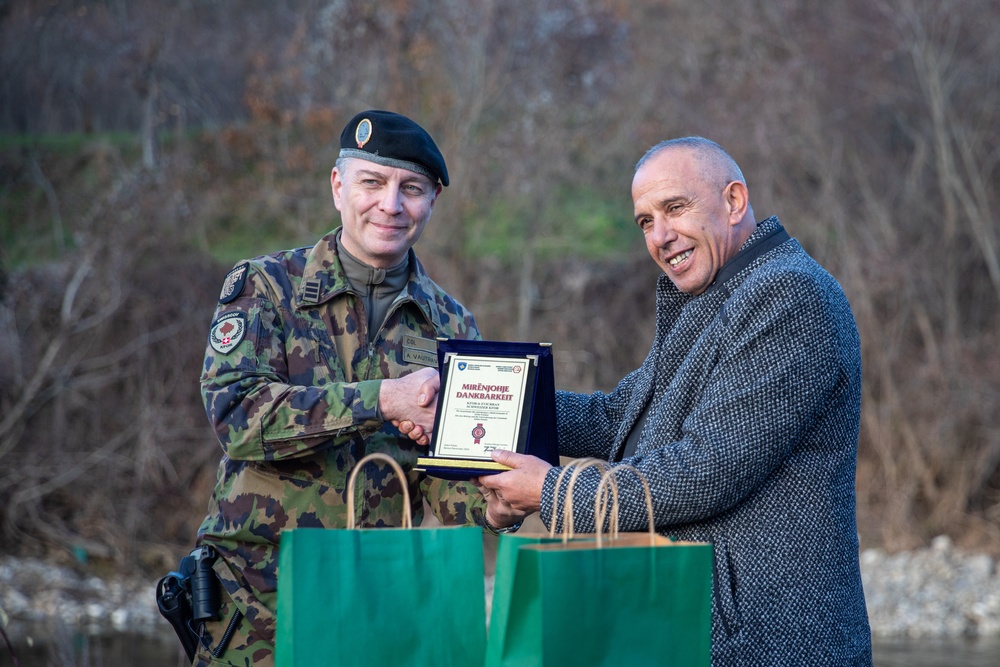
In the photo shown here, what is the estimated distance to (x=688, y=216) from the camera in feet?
10.5

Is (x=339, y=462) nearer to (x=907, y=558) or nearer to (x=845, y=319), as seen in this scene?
(x=845, y=319)

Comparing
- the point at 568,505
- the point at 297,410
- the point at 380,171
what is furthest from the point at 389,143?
the point at 568,505

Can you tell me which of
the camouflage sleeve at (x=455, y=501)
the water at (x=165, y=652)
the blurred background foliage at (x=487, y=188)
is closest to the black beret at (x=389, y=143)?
the camouflage sleeve at (x=455, y=501)

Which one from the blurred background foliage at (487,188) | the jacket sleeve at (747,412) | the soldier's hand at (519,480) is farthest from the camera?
the blurred background foliage at (487,188)

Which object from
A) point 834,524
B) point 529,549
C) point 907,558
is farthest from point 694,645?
point 907,558

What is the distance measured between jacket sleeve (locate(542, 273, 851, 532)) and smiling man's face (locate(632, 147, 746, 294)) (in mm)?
292

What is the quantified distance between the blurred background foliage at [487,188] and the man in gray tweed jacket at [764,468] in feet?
28.1

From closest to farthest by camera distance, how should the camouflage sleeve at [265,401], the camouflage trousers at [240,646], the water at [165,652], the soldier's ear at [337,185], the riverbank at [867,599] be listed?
1. the camouflage sleeve at [265,401]
2. the camouflage trousers at [240,646]
3. the soldier's ear at [337,185]
4. the water at [165,652]
5. the riverbank at [867,599]

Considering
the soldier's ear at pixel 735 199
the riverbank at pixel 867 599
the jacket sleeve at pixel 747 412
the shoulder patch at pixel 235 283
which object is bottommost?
the riverbank at pixel 867 599

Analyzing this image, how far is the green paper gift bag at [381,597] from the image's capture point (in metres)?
2.38

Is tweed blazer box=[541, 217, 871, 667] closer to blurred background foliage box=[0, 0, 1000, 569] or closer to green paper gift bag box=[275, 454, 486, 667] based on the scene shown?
green paper gift bag box=[275, 454, 486, 667]

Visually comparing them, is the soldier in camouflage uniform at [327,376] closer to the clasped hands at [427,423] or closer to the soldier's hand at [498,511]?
the clasped hands at [427,423]

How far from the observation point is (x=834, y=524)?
9.47 feet

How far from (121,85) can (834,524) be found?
12793 millimetres
